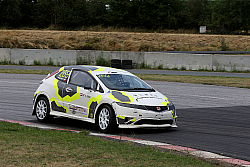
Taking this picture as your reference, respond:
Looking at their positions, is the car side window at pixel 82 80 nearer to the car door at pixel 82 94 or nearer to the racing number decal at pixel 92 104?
the car door at pixel 82 94

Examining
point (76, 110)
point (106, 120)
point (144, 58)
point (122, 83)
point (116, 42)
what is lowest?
point (106, 120)

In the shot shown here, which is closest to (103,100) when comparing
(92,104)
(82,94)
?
(92,104)

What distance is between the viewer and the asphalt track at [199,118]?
25.6ft

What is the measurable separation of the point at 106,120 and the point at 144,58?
936 inches

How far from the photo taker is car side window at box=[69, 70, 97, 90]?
9.35 metres

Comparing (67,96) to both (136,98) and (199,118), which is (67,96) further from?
(199,118)

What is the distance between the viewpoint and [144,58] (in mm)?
32188

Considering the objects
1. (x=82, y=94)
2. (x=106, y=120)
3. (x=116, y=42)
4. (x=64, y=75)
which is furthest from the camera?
(x=116, y=42)

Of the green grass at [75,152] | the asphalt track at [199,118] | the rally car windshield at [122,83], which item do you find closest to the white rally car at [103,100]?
the rally car windshield at [122,83]

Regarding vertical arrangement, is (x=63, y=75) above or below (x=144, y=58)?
below

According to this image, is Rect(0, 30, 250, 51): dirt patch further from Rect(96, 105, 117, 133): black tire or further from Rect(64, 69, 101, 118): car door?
Rect(96, 105, 117, 133): black tire

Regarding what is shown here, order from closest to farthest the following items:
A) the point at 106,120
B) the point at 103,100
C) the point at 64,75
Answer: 1. the point at 106,120
2. the point at 103,100
3. the point at 64,75

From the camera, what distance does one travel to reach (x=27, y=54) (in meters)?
34.4

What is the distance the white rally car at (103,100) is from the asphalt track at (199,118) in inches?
13.2
